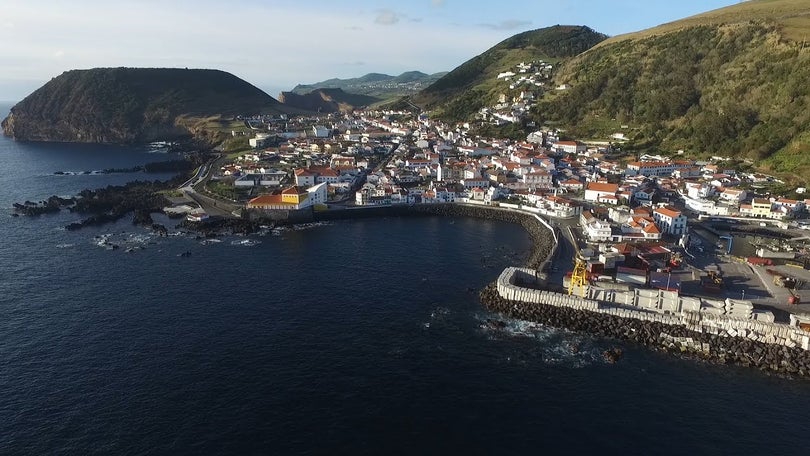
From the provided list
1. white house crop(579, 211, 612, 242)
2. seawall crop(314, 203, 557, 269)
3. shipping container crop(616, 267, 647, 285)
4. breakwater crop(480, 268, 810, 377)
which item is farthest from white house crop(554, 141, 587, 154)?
breakwater crop(480, 268, 810, 377)

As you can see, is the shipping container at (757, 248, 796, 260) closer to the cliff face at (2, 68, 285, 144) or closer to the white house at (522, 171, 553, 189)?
the white house at (522, 171, 553, 189)

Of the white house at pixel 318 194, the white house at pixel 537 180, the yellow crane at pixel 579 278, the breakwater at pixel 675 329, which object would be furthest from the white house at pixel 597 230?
the white house at pixel 318 194

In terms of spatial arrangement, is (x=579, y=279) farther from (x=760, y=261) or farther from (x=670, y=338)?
(x=760, y=261)

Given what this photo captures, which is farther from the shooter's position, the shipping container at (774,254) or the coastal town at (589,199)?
the shipping container at (774,254)

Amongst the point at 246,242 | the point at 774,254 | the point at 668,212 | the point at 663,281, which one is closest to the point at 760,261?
the point at 774,254

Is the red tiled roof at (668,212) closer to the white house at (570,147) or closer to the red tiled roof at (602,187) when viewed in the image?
the red tiled roof at (602,187)
